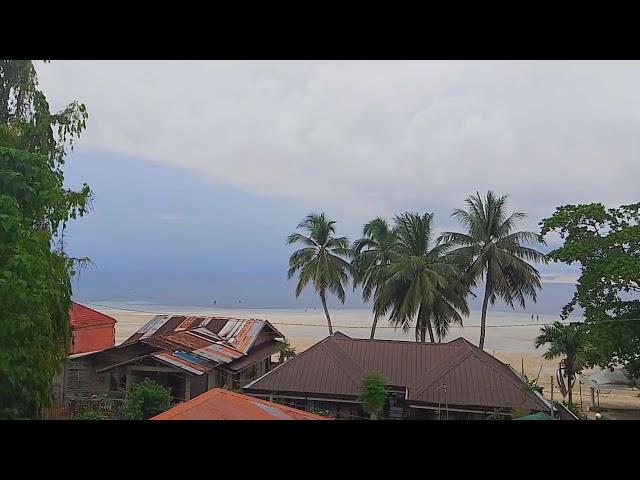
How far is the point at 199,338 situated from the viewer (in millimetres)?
9055

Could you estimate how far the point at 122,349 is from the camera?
7.37 meters

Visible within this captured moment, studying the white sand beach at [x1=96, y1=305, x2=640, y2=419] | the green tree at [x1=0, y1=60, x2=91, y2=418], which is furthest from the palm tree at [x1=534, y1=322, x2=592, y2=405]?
the green tree at [x1=0, y1=60, x2=91, y2=418]

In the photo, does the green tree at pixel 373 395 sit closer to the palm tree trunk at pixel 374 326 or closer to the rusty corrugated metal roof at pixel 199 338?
the rusty corrugated metal roof at pixel 199 338

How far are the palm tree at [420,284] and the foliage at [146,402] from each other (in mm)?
5530

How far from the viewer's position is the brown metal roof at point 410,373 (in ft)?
23.1

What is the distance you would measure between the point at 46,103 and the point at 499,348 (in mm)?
11137

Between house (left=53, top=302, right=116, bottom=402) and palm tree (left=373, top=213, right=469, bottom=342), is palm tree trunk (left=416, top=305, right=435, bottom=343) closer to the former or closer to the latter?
palm tree (left=373, top=213, right=469, bottom=342)

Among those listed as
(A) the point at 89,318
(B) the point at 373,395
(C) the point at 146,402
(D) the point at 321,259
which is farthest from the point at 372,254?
(C) the point at 146,402

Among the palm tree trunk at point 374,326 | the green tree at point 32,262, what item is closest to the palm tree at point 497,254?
the palm tree trunk at point 374,326

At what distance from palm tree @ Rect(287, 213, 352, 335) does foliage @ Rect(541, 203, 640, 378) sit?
5.30 m

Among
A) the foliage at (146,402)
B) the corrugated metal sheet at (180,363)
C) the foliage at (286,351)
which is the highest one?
the foliage at (286,351)

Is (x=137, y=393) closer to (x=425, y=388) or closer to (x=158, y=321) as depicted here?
(x=425, y=388)
